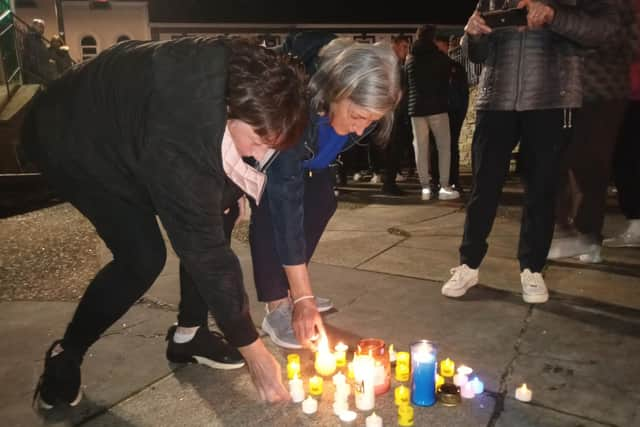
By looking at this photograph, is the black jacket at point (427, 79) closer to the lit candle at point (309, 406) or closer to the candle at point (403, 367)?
the candle at point (403, 367)

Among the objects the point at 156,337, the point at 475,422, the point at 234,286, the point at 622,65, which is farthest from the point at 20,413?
the point at 622,65

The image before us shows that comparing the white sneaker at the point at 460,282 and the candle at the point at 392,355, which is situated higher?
the candle at the point at 392,355

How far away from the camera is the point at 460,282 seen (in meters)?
2.94

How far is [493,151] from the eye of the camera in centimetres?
282

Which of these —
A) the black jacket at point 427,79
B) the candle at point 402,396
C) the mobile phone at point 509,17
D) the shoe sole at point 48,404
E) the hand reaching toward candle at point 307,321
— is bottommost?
the shoe sole at point 48,404

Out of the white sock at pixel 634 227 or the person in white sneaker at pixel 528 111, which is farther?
the white sock at pixel 634 227

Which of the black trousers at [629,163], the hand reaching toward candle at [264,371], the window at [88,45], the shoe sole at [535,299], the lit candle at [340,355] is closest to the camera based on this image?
the hand reaching toward candle at [264,371]

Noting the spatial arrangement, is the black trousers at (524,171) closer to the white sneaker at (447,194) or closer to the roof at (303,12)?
the white sneaker at (447,194)

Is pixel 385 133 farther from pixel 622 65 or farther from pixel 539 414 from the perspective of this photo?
pixel 622 65

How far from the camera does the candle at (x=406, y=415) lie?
1760 millimetres

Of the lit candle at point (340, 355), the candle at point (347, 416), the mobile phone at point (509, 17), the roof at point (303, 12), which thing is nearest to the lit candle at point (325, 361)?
the lit candle at point (340, 355)

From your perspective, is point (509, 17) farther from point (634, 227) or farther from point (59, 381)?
point (59, 381)

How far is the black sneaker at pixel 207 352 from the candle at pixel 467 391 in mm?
888

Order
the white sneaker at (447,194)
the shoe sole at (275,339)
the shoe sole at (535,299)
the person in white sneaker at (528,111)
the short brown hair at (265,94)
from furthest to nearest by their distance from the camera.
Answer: the white sneaker at (447,194), the shoe sole at (535,299), the person in white sneaker at (528,111), the shoe sole at (275,339), the short brown hair at (265,94)
